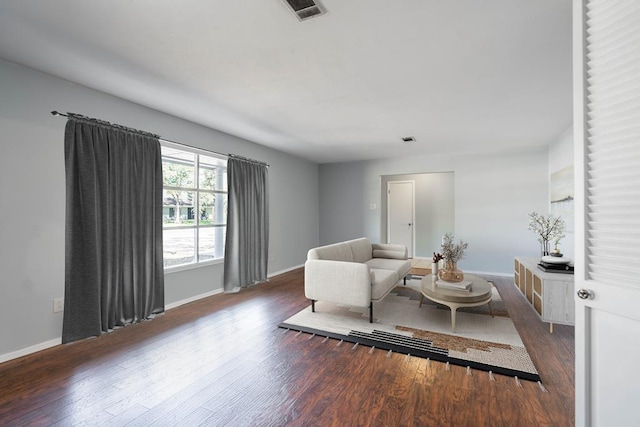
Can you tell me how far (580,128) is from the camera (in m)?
1.23

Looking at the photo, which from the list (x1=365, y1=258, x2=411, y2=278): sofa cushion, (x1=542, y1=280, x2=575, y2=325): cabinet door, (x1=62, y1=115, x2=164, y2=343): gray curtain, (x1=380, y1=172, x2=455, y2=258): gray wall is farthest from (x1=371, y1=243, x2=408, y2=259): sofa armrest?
(x1=62, y1=115, x2=164, y2=343): gray curtain

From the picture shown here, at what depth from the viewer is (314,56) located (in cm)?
221

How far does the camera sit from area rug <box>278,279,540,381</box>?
2307 mm

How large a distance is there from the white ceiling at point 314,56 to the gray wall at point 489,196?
1626mm

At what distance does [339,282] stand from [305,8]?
2.46m

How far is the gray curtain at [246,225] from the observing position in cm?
432

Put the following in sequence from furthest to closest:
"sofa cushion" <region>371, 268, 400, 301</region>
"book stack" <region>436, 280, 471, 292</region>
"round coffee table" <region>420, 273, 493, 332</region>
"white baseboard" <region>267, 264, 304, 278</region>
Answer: "white baseboard" <region>267, 264, 304, 278</region> → "sofa cushion" <region>371, 268, 400, 301</region> → "book stack" <region>436, 280, 471, 292</region> → "round coffee table" <region>420, 273, 493, 332</region>

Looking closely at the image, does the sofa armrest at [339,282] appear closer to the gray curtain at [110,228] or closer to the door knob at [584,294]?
the gray curtain at [110,228]

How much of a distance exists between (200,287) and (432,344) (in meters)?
3.05

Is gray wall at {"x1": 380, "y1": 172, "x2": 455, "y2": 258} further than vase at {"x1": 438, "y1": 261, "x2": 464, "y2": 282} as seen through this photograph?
Yes

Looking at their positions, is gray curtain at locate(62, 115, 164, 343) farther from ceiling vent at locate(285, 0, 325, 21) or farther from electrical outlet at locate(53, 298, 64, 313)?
ceiling vent at locate(285, 0, 325, 21)

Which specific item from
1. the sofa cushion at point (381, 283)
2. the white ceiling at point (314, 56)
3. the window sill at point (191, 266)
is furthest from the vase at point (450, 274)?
the window sill at point (191, 266)

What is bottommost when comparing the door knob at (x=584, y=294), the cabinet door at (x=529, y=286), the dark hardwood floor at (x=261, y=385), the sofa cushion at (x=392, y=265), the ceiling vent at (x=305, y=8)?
the dark hardwood floor at (x=261, y=385)

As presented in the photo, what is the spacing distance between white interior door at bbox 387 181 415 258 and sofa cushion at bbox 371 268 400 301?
3.75 meters
